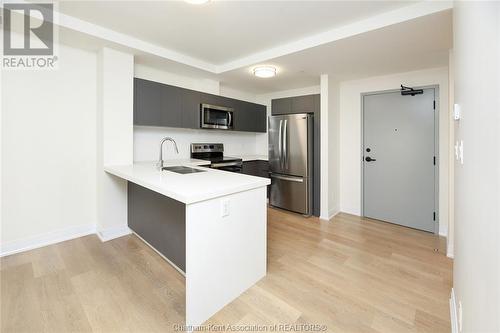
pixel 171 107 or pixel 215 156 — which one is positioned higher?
pixel 171 107

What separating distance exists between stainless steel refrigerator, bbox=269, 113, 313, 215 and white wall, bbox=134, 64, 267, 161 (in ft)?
3.07

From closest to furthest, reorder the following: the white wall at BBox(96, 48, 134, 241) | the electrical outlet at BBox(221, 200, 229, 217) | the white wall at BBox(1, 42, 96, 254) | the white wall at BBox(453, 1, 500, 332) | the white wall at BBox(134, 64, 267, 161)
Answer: the white wall at BBox(453, 1, 500, 332)
the electrical outlet at BBox(221, 200, 229, 217)
the white wall at BBox(1, 42, 96, 254)
the white wall at BBox(96, 48, 134, 241)
the white wall at BBox(134, 64, 267, 161)

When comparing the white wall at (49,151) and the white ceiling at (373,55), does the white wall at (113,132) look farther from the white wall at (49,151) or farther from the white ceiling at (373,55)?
the white ceiling at (373,55)

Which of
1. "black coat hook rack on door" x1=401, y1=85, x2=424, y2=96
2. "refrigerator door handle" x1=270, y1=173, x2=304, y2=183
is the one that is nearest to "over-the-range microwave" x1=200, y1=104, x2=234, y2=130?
"refrigerator door handle" x1=270, y1=173, x2=304, y2=183

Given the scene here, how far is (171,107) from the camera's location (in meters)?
3.34

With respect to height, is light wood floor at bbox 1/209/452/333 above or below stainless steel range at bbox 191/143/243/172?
below

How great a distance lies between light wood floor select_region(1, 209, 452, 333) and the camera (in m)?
1.61

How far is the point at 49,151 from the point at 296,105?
11.5 feet

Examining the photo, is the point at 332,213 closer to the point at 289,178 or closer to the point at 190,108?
the point at 289,178

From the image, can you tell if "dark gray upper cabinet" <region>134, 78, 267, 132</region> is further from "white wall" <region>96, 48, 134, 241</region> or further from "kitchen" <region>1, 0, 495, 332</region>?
"white wall" <region>96, 48, 134, 241</region>

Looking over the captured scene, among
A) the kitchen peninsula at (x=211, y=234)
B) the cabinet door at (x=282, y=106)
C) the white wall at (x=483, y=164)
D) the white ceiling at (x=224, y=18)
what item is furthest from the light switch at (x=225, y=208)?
the cabinet door at (x=282, y=106)

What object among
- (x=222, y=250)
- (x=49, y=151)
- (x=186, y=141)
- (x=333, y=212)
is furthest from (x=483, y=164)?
(x=186, y=141)

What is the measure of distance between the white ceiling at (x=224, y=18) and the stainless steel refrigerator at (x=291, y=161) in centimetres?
142

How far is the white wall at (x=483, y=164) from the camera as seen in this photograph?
2.25 ft
